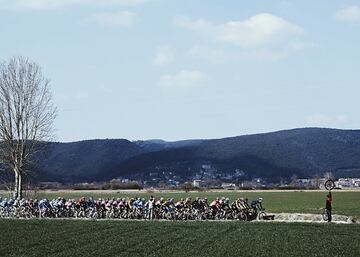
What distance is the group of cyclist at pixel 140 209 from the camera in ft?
138

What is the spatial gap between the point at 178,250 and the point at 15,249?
20.8ft

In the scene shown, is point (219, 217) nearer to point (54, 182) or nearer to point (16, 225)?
point (16, 225)

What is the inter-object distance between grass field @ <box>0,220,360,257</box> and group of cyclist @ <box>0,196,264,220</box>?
17.0 feet

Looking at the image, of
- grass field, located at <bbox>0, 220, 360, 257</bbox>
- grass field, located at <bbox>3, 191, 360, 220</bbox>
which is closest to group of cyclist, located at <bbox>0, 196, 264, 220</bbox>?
grass field, located at <bbox>0, 220, 360, 257</bbox>

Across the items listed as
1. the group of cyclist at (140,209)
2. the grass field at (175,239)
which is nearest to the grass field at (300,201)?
the group of cyclist at (140,209)

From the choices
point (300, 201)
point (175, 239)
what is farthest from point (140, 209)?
point (300, 201)

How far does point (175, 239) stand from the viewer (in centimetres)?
2831

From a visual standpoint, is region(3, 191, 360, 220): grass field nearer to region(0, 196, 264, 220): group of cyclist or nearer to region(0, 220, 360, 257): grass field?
region(0, 196, 264, 220): group of cyclist

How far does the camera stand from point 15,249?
957 inches

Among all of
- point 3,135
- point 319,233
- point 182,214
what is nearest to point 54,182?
point 3,135

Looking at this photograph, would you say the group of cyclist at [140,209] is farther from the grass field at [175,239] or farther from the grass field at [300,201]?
the grass field at [300,201]

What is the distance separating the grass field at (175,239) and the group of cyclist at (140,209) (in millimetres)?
5188

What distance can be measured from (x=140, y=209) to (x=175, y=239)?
1616 cm

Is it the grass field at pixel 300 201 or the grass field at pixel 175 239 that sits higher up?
the grass field at pixel 300 201
